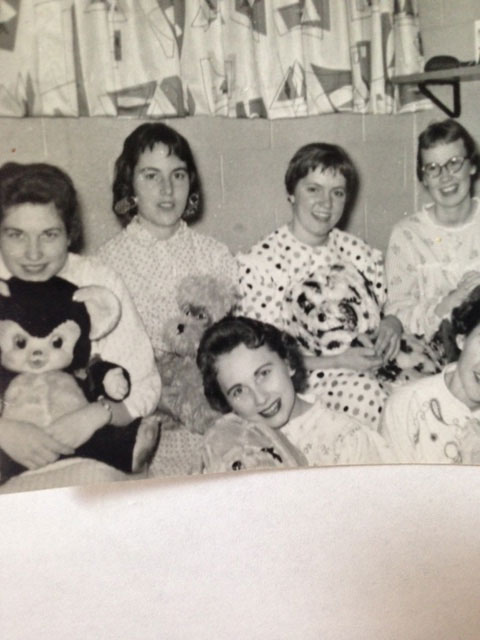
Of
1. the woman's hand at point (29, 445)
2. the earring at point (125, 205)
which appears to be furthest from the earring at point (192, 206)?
the woman's hand at point (29, 445)

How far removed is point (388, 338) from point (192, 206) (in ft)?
1.62

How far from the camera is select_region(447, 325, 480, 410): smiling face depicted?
178 cm

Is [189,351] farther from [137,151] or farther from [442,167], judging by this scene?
[442,167]

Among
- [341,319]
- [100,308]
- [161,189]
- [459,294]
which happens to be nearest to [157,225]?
[161,189]

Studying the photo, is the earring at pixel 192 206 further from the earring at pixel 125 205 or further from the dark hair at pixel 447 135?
the dark hair at pixel 447 135

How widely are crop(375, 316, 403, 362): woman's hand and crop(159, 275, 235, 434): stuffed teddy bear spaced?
333 mm

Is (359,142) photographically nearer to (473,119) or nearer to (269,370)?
(473,119)

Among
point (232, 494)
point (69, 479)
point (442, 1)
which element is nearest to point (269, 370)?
point (232, 494)

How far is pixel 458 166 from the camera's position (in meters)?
1.75

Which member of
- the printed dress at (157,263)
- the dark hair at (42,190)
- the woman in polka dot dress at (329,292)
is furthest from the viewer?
the woman in polka dot dress at (329,292)

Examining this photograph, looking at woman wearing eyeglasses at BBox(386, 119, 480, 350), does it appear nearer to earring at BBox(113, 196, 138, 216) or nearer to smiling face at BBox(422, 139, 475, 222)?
smiling face at BBox(422, 139, 475, 222)

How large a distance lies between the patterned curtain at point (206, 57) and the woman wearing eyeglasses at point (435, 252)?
18 cm

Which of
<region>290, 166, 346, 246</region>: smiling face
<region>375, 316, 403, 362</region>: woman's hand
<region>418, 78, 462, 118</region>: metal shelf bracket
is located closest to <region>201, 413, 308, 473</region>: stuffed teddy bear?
<region>375, 316, 403, 362</region>: woman's hand

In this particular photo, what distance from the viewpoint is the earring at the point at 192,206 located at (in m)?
1.64
